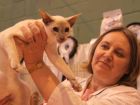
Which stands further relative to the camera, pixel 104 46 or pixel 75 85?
pixel 104 46

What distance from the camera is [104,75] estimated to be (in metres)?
1.30

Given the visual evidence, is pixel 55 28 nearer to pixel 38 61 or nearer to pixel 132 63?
pixel 38 61

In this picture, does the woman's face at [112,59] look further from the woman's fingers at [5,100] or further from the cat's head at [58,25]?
the woman's fingers at [5,100]

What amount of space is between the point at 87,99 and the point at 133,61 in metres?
0.26

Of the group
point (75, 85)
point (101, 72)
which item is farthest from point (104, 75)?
point (75, 85)

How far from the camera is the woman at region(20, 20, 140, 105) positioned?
1.11 metres

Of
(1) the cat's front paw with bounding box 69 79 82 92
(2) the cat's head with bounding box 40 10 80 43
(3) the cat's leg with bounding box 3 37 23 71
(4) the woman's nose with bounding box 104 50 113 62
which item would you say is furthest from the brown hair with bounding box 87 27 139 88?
(3) the cat's leg with bounding box 3 37 23 71

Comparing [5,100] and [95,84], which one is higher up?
[5,100]

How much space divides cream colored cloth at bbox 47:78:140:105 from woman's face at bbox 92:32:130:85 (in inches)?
2.3

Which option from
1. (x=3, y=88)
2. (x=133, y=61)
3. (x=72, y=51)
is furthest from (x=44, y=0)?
(x=3, y=88)

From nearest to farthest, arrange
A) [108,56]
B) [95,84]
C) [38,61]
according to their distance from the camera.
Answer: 1. [38,61]
2. [108,56]
3. [95,84]

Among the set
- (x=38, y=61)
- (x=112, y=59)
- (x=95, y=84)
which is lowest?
(x=95, y=84)

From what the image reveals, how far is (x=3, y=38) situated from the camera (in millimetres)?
1104

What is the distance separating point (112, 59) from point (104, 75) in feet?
0.24
